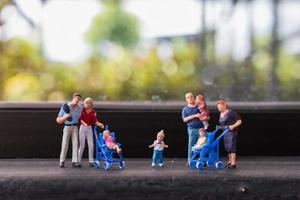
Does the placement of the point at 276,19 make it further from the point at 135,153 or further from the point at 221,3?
the point at 135,153

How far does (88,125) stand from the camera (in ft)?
5.32

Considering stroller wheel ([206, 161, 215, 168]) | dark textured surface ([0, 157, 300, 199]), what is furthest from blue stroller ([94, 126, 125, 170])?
stroller wheel ([206, 161, 215, 168])

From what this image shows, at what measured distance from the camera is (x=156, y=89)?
75.6 inches

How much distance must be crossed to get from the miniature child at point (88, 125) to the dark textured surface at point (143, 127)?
0.18m

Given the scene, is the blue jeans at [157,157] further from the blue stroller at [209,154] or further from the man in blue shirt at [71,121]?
the man in blue shirt at [71,121]

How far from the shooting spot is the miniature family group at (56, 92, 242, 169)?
1.58m

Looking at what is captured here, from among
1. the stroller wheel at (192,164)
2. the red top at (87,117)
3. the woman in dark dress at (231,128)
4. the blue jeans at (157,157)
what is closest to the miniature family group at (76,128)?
the red top at (87,117)

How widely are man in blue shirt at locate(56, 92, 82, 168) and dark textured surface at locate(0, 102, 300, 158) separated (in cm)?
19

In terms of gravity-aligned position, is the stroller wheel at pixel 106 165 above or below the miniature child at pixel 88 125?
below

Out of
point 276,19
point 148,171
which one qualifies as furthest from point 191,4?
point 148,171

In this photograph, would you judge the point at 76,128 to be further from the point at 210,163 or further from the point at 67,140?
the point at 210,163

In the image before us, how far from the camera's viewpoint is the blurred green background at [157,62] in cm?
189

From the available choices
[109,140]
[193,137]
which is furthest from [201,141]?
[109,140]

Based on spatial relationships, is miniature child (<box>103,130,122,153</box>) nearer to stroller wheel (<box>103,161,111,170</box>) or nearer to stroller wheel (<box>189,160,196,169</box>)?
stroller wheel (<box>103,161,111,170</box>)
